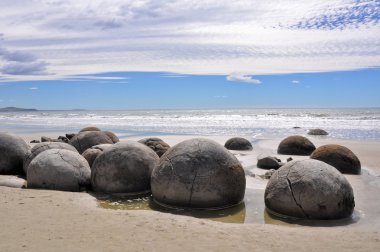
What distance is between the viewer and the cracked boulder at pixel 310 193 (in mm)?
7207

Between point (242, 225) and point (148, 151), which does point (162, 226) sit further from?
point (148, 151)

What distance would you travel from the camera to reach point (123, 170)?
8945mm

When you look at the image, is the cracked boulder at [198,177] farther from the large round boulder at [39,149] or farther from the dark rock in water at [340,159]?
the dark rock in water at [340,159]

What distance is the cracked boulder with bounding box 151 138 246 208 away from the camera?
7793 millimetres

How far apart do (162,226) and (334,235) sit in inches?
99.1

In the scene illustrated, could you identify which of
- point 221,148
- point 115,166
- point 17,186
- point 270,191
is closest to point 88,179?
point 115,166

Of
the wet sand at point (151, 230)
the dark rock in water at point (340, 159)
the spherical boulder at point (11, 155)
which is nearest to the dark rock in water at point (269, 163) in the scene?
the dark rock in water at point (340, 159)

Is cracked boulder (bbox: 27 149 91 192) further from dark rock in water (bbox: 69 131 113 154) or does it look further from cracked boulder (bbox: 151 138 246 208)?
dark rock in water (bbox: 69 131 113 154)

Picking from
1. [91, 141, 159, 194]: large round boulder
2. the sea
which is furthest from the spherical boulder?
the sea

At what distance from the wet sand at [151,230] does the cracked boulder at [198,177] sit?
22.8 inches

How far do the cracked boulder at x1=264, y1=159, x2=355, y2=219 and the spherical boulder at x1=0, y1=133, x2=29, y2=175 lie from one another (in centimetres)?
724

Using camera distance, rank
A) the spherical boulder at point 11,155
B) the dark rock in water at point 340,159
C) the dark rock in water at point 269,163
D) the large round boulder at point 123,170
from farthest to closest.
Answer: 1. the dark rock in water at point 269,163
2. the dark rock in water at point 340,159
3. the spherical boulder at point 11,155
4. the large round boulder at point 123,170

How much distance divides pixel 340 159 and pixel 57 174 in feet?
25.8

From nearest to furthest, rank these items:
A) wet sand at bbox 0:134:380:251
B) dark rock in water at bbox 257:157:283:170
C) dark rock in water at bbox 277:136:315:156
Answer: wet sand at bbox 0:134:380:251
dark rock in water at bbox 257:157:283:170
dark rock in water at bbox 277:136:315:156
